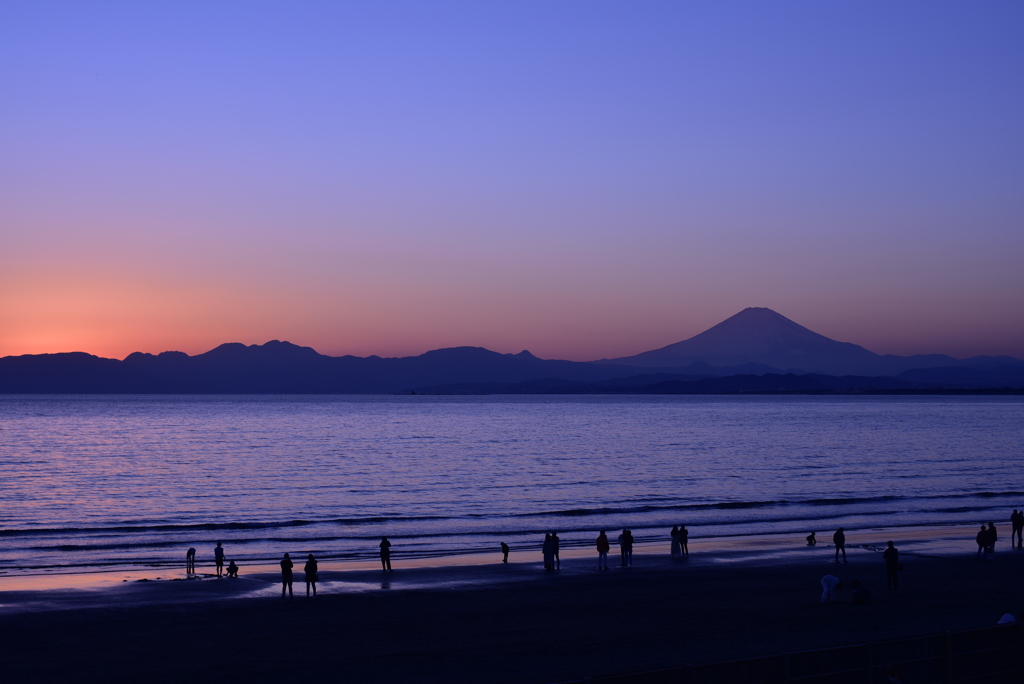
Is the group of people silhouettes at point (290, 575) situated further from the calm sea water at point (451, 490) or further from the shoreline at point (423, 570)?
the calm sea water at point (451, 490)

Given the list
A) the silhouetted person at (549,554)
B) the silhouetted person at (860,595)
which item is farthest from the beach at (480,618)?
the silhouetted person at (549,554)

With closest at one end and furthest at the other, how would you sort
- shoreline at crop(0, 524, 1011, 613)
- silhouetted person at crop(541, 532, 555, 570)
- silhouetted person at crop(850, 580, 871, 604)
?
silhouetted person at crop(850, 580, 871, 604), shoreline at crop(0, 524, 1011, 613), silhouetted person at crop(541, 532, 555, 570)

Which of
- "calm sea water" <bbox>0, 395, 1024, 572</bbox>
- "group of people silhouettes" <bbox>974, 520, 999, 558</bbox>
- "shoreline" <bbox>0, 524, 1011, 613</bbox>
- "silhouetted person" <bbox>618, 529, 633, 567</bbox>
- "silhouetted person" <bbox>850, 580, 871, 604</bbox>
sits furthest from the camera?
"calm sea water" <bbox>0, 395, 1024, 572</bbox>

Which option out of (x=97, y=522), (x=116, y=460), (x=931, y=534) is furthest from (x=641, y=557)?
(x=116, y=460)

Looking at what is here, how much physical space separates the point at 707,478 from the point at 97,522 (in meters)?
36.5

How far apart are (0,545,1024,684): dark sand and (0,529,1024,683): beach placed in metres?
0.05

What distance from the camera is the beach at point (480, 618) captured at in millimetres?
14672

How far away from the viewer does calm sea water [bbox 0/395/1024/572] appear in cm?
3409

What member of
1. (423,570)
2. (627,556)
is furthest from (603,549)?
(423,570)

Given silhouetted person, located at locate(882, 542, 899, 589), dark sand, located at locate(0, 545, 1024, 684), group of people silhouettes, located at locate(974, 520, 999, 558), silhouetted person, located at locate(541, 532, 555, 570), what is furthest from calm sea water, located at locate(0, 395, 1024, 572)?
silhouetted person, located at locate(882, 542, 899, 589)

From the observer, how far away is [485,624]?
17.9m

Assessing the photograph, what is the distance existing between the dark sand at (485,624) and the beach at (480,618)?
53mm

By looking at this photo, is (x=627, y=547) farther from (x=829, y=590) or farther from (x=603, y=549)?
(x=829, y=590)

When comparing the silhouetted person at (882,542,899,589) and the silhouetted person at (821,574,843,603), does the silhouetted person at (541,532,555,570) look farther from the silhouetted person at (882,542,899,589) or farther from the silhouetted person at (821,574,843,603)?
the silhouetted person at (882,542,899,589)
